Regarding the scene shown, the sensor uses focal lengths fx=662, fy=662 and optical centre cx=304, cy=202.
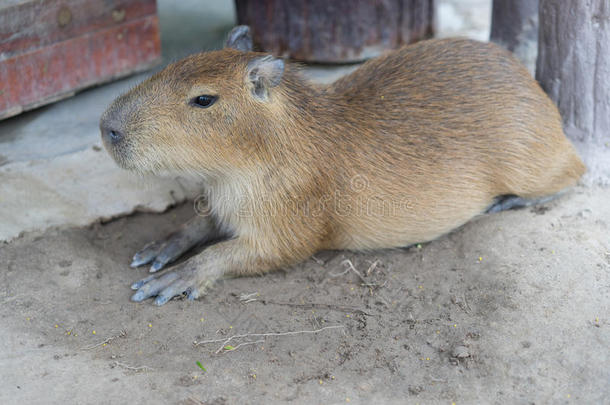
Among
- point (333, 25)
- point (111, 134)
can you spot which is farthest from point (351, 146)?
point (333, 25)

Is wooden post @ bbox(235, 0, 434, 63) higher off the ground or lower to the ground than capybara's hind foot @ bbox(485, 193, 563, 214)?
higher

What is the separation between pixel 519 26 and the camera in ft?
17.4

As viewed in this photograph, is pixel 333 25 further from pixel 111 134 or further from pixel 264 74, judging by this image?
pixel 111 134

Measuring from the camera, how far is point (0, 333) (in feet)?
10.3

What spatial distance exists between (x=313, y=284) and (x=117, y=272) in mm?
1128

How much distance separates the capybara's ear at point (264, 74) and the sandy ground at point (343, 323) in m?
1.08

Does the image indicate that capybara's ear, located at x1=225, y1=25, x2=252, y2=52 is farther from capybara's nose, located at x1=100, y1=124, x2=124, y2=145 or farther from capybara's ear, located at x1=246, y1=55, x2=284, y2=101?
capybara's nose, located at x1=100, y1=124, x2=124, y2=145

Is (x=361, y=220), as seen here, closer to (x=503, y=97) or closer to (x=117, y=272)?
(x=503, y=97)

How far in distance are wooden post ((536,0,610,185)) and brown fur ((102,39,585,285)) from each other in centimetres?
20

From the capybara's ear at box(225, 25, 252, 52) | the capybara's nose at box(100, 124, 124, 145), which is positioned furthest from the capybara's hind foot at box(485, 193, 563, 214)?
the capybara's nose at box(100, 124, 124, 145)

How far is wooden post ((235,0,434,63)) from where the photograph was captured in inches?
217

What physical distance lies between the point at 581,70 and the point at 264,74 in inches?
80.4

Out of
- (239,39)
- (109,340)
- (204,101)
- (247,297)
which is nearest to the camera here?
(109,340)

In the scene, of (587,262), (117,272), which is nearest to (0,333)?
(117,272)
